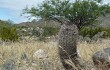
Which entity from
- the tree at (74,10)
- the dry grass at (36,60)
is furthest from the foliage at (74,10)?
the dry grass at (36,60)

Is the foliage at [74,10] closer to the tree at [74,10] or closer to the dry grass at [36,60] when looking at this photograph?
the tree at [74,10]

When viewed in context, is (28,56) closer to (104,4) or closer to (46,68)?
(46,68)

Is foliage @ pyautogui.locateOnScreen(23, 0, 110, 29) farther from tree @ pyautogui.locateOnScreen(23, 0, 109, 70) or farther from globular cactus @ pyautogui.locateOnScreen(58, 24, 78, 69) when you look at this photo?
globular cactus @ pyautogui.locateOnScreen(58, 24, 78, 69)

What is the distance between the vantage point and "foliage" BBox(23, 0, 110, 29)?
24.8 metres

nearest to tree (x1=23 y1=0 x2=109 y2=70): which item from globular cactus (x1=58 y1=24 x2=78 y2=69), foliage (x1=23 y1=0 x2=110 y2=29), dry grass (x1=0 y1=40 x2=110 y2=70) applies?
foliage (x1=23 y1=0 x2=110 y2=29)

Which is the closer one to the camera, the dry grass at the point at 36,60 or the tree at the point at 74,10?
the dry grass at the point at 36,60

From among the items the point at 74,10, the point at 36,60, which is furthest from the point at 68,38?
the point at 74,10

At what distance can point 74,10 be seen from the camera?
24875 mm

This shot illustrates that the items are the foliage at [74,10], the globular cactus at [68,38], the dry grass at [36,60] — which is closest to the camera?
the globular cactus at [68,38]

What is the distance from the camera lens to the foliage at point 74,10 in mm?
24766

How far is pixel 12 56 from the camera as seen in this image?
6.41 metres

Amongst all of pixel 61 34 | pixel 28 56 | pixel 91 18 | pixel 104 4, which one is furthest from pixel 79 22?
pixel 61 34

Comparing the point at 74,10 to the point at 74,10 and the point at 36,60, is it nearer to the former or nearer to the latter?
the point at 74,10

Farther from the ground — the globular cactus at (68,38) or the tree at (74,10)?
the globular cactus at (68,38)
